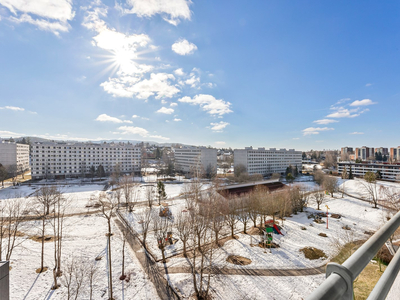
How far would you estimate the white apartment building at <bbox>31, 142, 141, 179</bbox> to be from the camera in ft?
188

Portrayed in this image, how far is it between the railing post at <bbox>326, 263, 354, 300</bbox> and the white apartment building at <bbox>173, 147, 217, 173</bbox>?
62522mm

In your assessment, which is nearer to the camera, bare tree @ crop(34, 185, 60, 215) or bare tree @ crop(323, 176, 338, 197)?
bare tree @ crop(34, 185, 60, 215)

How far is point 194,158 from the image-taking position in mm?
70250

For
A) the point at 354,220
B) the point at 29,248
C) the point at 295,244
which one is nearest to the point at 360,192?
the point at 354,220

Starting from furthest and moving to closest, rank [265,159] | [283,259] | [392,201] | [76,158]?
[265,159] < [76,158] < [392,201] < [283,259]

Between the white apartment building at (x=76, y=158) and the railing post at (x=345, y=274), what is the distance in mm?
69129

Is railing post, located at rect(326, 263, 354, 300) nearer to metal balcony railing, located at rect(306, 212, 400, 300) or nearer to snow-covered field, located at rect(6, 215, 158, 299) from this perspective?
metal balcony railing, located at rect(306, 212, 400, 300)

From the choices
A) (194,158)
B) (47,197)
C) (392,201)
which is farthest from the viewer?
(194,158)

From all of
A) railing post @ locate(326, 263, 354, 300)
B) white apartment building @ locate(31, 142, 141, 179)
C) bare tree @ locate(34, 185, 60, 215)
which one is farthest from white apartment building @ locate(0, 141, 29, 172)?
railing post @ locate(326, 263, 354, 300)

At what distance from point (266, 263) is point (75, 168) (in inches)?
2575

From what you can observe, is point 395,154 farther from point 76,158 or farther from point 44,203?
point 76,158

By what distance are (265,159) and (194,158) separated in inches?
1056

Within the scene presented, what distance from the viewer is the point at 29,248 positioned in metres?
18.3

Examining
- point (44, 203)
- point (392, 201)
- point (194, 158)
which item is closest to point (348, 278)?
point (44, 203)
